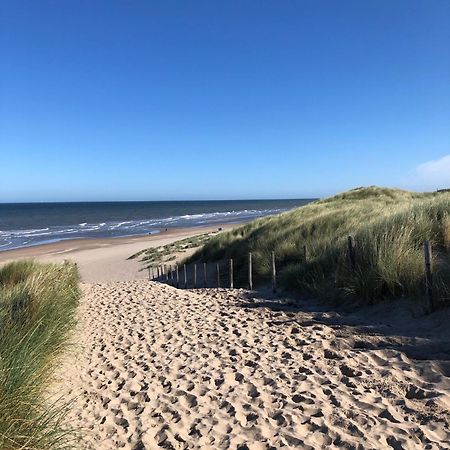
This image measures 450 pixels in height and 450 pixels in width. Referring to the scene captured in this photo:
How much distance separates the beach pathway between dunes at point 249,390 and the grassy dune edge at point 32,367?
41cm

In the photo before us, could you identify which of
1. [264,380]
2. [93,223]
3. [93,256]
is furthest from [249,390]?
[93,223]

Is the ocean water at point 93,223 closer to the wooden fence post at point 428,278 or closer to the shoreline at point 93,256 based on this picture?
the shoreline at point 93,256

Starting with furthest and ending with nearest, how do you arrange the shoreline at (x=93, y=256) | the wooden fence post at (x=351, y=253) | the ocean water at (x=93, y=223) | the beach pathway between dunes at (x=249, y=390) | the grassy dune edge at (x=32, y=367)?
the ocean water at (x=93, y=223) < the shoreline at (x=93, y=256) < the wooden fence post at (x=351, y=253) < the beach pathway between dunes at (x=249, y=390) < the grassy dune edge at (x=32, y=367)

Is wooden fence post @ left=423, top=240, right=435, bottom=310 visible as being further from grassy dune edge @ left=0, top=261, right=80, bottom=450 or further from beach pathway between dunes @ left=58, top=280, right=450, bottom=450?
grassy dune edge @ left=0, top=261, right=80, bottom=450

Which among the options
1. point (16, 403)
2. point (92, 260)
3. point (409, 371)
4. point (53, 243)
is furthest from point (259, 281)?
point (53, 243)

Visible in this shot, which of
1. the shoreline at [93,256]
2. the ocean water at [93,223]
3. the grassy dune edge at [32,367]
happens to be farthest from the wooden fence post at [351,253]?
the ocean water at [93,223]

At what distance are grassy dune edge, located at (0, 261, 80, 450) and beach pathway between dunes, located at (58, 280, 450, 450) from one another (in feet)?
1.34

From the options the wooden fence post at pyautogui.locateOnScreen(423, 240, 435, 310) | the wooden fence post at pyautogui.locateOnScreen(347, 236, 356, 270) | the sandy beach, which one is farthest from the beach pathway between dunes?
the wooden fence post at pyautogui.locateOnScreen(347, 236, 356, 270)

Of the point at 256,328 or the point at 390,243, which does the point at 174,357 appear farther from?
the point at 390,243

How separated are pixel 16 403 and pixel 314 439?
8.12 feet

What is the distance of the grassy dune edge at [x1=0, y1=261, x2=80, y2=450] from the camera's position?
3.18m

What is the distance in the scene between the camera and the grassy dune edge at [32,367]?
10.4ft

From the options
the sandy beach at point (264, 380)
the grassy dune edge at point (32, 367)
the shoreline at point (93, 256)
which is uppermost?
the grassy dune edge at point (32, 367)

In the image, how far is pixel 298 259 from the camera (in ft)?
42.2
